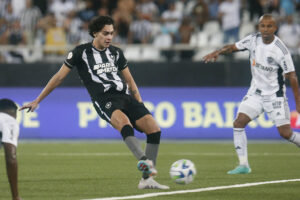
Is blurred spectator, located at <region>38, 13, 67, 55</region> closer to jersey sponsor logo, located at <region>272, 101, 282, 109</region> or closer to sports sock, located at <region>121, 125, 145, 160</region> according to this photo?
jersey sponsor logo, located at <region>272, 101, 282, 109</region>

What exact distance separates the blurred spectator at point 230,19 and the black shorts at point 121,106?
10.3 meters

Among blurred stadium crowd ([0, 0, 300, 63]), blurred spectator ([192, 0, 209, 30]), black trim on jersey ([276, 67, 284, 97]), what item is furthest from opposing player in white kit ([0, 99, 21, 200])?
blurred spectator ([192, 0, 209, 30])

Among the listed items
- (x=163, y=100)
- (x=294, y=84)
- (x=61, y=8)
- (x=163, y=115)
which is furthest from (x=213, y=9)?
(x=294, y=84)

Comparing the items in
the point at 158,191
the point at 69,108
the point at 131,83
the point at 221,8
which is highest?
the point at 221,8

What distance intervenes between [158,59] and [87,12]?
8.75ft

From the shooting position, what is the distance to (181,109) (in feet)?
62.2

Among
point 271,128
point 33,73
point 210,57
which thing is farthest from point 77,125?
point 210,57

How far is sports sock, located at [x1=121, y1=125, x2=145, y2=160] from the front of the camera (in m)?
9.17

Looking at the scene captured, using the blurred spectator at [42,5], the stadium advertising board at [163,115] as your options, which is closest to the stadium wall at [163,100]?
the stadium advertising board at [163,115]

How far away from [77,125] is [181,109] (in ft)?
8.47

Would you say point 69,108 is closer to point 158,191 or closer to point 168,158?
point 168,158

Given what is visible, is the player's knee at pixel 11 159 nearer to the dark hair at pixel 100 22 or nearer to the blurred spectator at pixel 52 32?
the dark hair at pixel 100 22

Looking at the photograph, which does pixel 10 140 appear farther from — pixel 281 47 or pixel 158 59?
pixel 158 59

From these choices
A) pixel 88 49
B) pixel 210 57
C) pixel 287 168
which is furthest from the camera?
pixel 287 168
